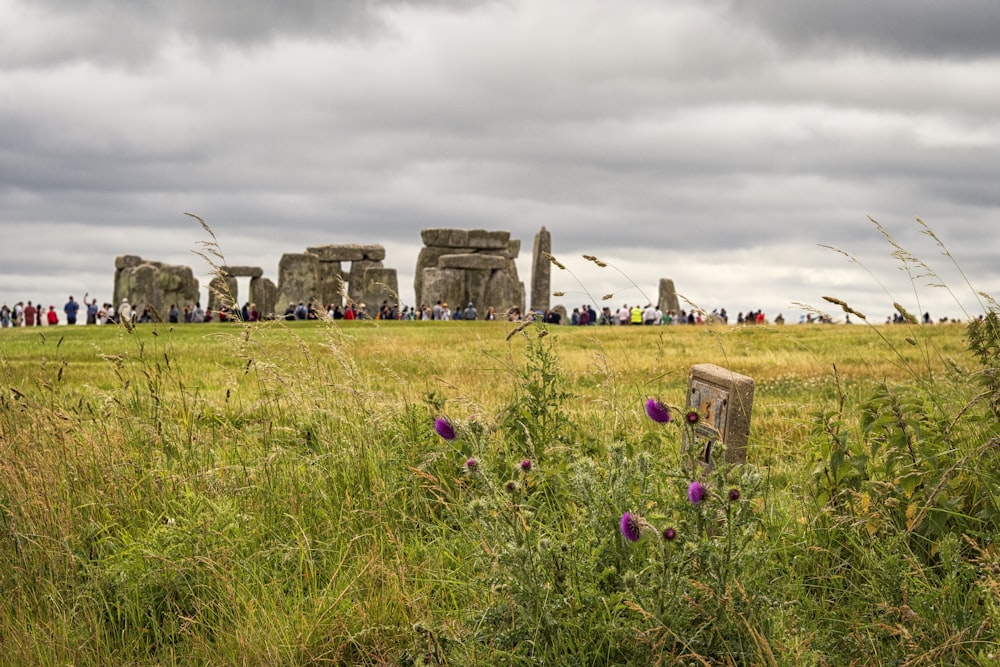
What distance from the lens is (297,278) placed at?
1587 inches

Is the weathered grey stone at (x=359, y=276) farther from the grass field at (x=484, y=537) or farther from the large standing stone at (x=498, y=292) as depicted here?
the grass field at (x=484, y=537)

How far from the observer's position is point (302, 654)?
11.0ft

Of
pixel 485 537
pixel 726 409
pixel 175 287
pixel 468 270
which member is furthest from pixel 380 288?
pixel 485 537

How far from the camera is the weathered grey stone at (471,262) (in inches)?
1551

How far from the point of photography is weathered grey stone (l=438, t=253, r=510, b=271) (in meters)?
39.4

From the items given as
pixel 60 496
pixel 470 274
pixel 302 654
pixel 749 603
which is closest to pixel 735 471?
pixel 749 603

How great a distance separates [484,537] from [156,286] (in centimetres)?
3980

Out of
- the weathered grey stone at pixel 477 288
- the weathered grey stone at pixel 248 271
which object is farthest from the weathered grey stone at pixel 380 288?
the weathered grey stone at pixel 248 271

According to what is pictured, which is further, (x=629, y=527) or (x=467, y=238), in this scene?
(x=467, y=238)

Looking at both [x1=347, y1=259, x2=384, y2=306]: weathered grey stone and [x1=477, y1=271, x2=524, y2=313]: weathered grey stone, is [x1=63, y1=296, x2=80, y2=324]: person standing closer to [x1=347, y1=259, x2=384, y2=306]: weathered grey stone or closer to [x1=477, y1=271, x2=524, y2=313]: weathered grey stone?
[x1=347, y1=259, x2=384, y2=306]: weathered grey stone

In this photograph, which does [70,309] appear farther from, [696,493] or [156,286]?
[696,493]

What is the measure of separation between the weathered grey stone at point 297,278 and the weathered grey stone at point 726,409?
121 feet

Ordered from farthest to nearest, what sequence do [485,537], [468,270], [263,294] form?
[263,294] → [468,270] → [485,537]

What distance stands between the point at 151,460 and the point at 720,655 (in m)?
3.33
